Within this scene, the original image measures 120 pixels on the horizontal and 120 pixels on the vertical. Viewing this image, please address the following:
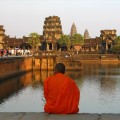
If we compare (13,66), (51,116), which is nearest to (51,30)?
(13,66)

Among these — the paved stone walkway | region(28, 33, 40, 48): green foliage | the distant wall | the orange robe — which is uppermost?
region(28, 33, 40, 48): green foliage

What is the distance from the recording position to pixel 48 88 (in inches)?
369

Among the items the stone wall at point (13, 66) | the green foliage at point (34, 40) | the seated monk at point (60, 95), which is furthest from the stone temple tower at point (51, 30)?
the seated monk at point (60, 95)

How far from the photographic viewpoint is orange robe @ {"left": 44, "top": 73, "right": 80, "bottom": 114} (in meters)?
9.08

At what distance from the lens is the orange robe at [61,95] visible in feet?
29.8

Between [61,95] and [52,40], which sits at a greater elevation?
[52,40]

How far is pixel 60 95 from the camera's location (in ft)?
30.1

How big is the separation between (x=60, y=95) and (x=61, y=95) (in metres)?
0.03

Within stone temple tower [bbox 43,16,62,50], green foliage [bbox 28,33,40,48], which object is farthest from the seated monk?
stone temple tower [bbox 43,16,62,50]

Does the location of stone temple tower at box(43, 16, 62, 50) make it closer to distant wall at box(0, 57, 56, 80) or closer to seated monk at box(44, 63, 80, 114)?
distant wall at box(0, 57, 56, 80)

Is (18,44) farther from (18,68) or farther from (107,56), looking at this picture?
(18,68)

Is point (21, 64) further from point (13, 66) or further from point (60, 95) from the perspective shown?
point (60, 95)

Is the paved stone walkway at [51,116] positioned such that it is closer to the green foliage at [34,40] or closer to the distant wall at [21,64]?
the distant wall at [21,64]

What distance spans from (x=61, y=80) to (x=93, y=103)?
19.9m
